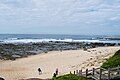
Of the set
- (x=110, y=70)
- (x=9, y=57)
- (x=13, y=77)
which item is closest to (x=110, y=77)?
(x=110, y=70)

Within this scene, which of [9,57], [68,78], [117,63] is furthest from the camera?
[9,57]

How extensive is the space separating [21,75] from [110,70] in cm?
2189

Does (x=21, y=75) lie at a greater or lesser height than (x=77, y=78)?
lesser

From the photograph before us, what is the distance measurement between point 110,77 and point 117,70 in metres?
1.04

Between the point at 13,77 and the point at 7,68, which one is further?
the point at 7,68

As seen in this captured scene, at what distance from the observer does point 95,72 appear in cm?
2367

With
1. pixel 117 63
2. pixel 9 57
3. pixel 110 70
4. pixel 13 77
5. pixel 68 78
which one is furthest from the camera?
pixel 9 57

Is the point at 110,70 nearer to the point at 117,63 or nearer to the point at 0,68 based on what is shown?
the point at 117,63

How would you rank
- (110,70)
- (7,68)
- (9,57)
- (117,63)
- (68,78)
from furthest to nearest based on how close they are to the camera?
(9,57)
(7,68)
(117,63)
(110,70)
(68,78)

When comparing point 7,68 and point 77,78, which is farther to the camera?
point 7,68

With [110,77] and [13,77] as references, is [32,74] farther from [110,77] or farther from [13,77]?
[110,77]

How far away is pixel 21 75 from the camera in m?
42.3

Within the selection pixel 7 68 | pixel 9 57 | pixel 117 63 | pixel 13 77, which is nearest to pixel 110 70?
pixel 117 63

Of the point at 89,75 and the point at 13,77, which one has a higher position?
the point at 89,75
